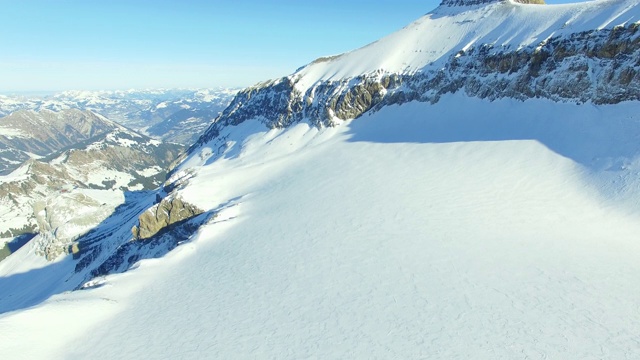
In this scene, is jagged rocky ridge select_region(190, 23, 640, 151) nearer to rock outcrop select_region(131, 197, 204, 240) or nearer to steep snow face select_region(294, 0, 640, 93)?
steep snow face select_region(294, 0, 640, 93)

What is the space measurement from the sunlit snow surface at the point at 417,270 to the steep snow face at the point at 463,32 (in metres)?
16.5

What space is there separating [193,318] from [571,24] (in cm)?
6821

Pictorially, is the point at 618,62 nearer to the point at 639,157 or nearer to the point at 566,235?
the point at 639,157

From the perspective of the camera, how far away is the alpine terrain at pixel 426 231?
1994 cm

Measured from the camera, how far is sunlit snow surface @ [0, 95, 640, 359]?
19.1 meters

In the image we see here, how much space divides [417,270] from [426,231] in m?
6.83

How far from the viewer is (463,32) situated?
261 feet

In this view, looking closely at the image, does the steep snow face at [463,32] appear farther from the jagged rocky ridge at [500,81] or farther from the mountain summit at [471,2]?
the jagged rocky ridge at [500,81]

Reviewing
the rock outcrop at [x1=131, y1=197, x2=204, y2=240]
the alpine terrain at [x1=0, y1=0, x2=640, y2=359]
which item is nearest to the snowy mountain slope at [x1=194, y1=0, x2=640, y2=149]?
the alpine terrain at [x1=0, y1=0, x2=640, y2=359]

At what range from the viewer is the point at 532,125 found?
50156mm

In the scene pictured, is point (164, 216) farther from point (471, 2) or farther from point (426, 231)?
point (471, 2)

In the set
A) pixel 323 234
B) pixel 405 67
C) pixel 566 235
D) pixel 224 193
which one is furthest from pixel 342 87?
pixel 566 235

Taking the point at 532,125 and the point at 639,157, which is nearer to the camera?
the point at 639,157

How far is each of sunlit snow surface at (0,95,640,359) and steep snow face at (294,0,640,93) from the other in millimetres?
16479
